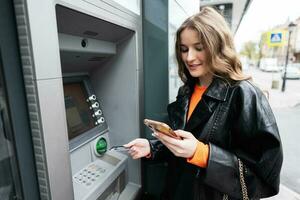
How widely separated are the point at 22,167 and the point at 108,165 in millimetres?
653

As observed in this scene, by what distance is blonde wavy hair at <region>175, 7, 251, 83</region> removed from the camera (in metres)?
1.05

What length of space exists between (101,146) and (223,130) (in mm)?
745

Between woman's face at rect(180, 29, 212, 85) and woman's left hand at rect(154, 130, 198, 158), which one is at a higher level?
woman's face at rect(180, 29, 212, 85)

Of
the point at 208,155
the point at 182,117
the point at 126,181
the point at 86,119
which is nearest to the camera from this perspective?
the point at 208,155

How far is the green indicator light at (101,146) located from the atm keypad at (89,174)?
0.09 meters

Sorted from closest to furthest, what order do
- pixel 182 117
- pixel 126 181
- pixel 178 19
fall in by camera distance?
pixel 182 117, pixel 126 181, pixel 178 19

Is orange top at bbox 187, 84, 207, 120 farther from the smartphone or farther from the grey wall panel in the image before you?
the grey wall panel

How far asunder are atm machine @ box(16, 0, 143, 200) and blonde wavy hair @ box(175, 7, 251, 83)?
0.39 metres

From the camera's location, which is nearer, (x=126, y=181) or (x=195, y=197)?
(x=195, y=197)

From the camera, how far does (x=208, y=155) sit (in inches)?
39.0

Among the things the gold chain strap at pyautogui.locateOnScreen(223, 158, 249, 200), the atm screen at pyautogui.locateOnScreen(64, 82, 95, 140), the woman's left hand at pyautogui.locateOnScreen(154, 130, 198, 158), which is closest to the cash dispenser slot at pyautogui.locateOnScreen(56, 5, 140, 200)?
the atm screen at pyautogui.locateOnScreen(64, 82, 95, 140)

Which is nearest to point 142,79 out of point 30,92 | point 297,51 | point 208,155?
point 208,155

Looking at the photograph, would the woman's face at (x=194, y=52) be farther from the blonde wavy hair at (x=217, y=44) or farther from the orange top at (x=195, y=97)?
the orange top at (x=195, y=97)

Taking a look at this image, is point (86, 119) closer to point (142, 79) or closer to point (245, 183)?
point (142, 79)
